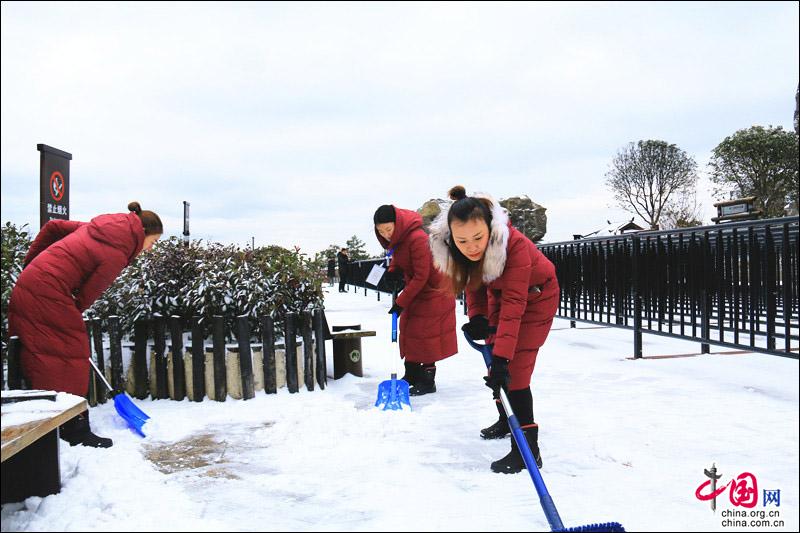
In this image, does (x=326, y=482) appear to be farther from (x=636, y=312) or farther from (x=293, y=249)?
(x=636, y=312)

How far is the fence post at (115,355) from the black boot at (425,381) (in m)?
2.41

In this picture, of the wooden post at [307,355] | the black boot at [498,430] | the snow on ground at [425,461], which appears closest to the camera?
the snow on ground at [425,461]

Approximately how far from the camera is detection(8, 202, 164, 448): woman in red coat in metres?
3.69

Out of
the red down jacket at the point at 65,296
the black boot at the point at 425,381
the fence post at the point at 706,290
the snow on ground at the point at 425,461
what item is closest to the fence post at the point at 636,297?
the fence post at the point at 706,290

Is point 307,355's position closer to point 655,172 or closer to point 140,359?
point 140,359

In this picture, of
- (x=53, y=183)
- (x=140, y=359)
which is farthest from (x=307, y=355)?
(x=53, y=183)

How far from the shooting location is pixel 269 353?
16.4 ft

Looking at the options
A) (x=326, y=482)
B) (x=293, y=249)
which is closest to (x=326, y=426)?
(x=326, y=482)

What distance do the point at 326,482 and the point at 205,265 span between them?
285cm

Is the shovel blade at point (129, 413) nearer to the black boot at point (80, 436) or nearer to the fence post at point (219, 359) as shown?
the black boot at point (80, 436)

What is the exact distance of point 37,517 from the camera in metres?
2.67

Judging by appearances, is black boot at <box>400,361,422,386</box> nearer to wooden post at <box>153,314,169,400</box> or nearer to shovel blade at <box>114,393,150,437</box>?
wooden post at <box>153,314,169,400</box>

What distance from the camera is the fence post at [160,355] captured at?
4.86 m

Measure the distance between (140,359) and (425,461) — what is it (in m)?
2.67
